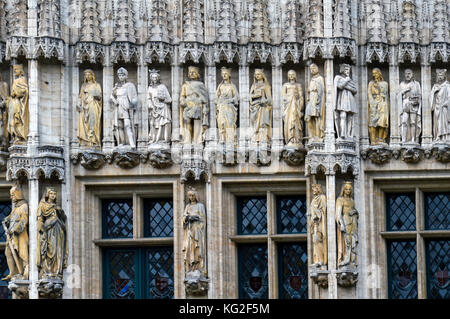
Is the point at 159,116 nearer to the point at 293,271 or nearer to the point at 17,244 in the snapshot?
the point at 17,244

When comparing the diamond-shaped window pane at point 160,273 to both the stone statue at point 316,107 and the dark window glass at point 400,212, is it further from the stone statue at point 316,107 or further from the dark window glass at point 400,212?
the dark window glass at point 400,212

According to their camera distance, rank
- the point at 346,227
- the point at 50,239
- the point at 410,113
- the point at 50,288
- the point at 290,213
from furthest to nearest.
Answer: the point at 290,213 < the point at 410,113 < the point at 50,239 < the point at 50,288 < the point at 346,227

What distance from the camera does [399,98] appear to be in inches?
2153

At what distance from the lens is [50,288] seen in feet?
177

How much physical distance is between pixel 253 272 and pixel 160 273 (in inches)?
73.6

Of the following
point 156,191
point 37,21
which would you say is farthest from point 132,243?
point 37,21

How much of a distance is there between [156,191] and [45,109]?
2768mm

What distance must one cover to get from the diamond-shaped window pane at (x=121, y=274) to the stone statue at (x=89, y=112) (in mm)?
2294

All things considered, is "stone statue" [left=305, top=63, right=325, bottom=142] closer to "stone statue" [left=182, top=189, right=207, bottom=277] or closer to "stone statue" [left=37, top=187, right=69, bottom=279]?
"stone statue" [left=182, top=189, right=207, bottom=277]

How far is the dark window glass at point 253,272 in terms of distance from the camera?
5491 centimetres

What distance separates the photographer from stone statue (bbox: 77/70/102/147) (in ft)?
180

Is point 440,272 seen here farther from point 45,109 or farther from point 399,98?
point 45,109

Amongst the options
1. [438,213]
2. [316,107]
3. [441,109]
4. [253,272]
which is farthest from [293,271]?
[441,109]

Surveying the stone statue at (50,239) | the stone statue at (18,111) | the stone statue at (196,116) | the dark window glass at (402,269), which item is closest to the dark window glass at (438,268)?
the dark window glass at (402,269)
